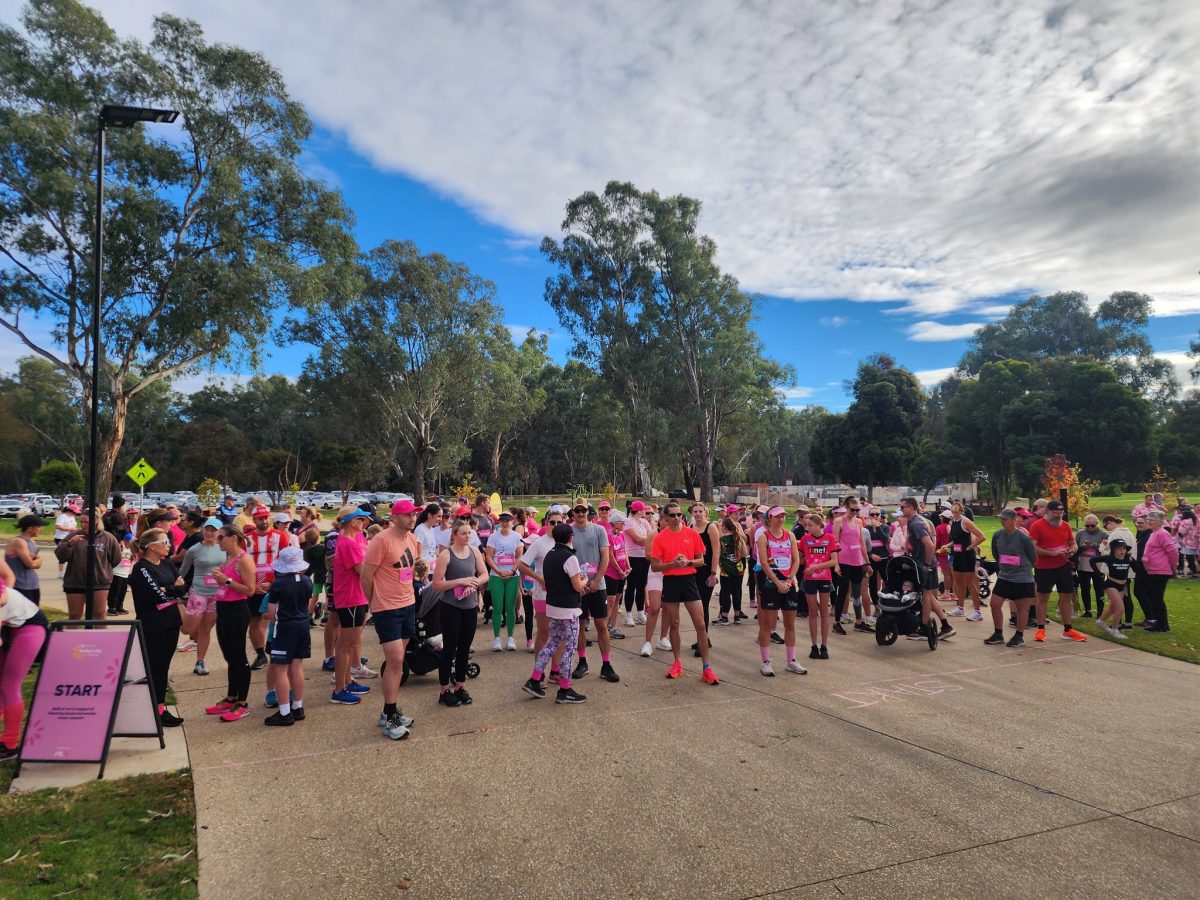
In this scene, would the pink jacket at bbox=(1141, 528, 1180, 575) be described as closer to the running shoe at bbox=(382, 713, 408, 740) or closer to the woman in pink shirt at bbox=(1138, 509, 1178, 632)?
the woman in pink shirt at bbox=(1138, 509, 1178, 632)

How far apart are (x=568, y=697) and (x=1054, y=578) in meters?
7.17

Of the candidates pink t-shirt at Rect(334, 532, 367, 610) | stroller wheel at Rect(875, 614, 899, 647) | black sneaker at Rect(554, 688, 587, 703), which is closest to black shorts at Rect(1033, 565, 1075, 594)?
stroller wheel at Rect(875, 614, 899, 647)

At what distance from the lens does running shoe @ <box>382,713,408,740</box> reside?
5230mm

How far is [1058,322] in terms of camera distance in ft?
294

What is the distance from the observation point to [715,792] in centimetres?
432

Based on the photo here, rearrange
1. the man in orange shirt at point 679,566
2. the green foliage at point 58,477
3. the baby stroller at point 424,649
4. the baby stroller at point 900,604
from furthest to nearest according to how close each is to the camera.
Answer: the green foliage at point 58,477 < the baby stroller at point 900,604 < the man in orange shirt at point 679,566 < the baby stroller at point 424,649

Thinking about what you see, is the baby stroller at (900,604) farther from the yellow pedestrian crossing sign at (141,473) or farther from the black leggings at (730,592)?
the yellow pedestrian crossing sign at (141,473)

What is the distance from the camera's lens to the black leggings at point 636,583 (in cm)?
993

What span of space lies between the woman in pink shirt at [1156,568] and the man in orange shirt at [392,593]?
10.0m

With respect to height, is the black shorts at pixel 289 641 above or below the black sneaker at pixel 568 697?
above

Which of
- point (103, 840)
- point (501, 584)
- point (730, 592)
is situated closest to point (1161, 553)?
point (730, 592)

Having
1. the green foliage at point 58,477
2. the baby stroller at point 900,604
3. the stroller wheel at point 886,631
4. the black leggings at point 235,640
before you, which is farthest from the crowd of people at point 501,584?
the green foliage at point 58,477

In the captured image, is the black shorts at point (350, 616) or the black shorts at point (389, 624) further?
the black shorts at point (350, 616)

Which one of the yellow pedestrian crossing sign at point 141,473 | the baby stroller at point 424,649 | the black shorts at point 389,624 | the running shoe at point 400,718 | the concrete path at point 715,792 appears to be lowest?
the concrete path at point 715,792
